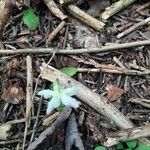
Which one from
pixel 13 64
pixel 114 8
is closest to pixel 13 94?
pixel 13 64

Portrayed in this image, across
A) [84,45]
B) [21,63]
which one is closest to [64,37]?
[84,45]

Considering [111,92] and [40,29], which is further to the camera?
[40,29]

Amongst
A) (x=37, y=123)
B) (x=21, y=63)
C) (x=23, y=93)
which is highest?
(x=21, y=63)

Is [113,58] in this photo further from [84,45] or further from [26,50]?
[26,50]

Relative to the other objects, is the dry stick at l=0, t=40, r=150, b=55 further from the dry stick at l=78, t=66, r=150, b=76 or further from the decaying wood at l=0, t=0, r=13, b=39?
the decaying wood at l=0, t=0, r=13, b=39

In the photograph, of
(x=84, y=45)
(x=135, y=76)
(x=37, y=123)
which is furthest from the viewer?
(x=84, y=45)

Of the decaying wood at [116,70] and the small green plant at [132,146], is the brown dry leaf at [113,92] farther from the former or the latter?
the small green plant at [132,146]

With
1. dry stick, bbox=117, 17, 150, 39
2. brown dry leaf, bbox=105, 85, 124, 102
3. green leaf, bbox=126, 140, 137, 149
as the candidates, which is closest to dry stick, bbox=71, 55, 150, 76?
brown dry leaf, bbox=105, 85, 124, 102
